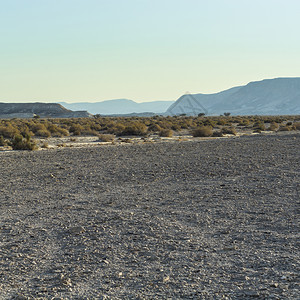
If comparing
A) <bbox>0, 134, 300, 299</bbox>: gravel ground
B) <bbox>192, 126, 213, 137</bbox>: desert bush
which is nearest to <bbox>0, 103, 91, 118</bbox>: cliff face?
<bbox>192, 126, 213, 137</bbox>: desert bush

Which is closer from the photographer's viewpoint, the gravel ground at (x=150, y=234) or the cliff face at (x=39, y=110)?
the gravel ground at (x=150, y=234)

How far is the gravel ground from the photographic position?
5.55 metres

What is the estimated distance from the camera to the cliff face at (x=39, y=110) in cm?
13302

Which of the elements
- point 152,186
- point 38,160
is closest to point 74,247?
point 152,186

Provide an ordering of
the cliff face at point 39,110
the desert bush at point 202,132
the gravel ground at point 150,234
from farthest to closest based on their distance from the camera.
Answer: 1. the cliff face at point 39,110
2. the desert bush at point 202,132
3. the gravel ground at point 150,234

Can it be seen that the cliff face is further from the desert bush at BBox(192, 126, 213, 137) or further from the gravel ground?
the gravel ground

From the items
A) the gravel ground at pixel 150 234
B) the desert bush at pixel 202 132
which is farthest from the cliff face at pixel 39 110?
the gravel ground at pixel 150 234

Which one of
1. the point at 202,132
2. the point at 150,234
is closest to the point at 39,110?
the point at 202,132

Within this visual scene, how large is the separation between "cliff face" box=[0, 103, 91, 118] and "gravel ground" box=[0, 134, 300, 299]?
394 ft

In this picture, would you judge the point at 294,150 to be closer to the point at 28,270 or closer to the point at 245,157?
the point at 245,157

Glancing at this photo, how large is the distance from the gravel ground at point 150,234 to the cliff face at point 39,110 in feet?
394

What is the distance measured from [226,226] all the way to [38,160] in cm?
1238

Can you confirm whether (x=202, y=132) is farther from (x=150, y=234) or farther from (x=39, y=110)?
(x=39, y=110)

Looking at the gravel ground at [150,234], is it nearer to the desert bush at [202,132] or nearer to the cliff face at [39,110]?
the desert bush at [202,132]
